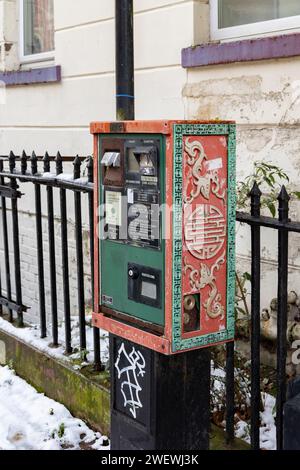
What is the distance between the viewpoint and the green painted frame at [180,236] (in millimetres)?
2480

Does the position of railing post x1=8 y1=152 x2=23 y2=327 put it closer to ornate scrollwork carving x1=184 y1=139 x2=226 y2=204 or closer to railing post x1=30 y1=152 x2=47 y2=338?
railing post x1=30 y1=152 x2=47 y2=338

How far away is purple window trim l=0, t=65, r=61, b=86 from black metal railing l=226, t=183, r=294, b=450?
3523 mm

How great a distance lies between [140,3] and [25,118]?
2037 millimetres

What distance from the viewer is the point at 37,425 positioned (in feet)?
12.2

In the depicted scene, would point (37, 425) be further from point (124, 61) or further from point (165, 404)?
point (124, 61)

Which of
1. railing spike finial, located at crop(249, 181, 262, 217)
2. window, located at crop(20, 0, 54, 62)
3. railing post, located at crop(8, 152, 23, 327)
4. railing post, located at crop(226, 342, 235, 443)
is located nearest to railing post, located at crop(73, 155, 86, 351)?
railing post, located at crop(8, 152, 23, 327)

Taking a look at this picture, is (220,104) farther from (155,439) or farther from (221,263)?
(155,439)

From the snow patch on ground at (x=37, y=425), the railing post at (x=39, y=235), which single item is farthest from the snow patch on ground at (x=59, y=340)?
the snow patch on ground at (x=37, y=425)

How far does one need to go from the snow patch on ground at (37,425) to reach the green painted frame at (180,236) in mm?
1101

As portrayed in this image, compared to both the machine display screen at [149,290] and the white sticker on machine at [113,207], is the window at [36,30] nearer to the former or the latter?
the white sticker on machine at [113,207]

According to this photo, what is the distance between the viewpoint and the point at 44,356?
406 cm

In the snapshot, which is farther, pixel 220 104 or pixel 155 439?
pixel 220 104

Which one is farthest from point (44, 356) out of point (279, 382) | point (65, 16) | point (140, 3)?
point (65, 16)
